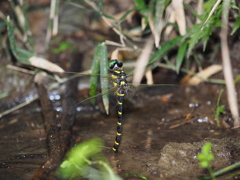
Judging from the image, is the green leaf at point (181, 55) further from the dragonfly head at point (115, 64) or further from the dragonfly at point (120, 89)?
the dragonfly head at point (115, 64)

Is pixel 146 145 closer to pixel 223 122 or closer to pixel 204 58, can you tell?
pixel 223 122

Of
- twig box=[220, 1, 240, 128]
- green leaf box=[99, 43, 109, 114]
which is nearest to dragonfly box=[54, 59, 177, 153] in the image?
green leaf box=[99, 43, 109, 114]

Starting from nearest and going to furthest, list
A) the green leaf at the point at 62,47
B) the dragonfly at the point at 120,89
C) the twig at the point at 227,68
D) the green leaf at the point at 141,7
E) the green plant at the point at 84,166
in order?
the green plant at the point at 84,166
the twig at the point at 227,68
the dragonfly at the point at 120,89
the green leaf at the point at 141,7
the green leaf at the point at 62,47

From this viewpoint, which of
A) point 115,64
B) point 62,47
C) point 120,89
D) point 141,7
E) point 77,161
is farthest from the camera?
point 62,47

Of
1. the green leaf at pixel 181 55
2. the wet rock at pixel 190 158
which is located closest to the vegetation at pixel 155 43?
the green leaf at pixel 181 55

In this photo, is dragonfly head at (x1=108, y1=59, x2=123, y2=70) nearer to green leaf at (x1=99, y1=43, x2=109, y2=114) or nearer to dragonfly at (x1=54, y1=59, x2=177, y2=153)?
dragonfly at (x1=54, y1=59, x2=177, y2=153)

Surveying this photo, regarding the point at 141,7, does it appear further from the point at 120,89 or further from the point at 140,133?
the point at 140,133

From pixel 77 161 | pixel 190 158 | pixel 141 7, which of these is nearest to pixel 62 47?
pixel 141 7

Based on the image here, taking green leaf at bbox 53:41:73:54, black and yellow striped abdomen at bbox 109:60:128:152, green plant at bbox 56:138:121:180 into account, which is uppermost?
green leaf at bbox 53:41:73:54
